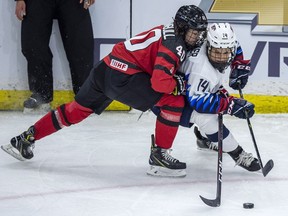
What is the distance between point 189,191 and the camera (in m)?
3.06

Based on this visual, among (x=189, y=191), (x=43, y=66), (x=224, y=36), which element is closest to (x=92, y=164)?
(x=189, y=191)

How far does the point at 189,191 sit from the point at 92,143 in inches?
40.0

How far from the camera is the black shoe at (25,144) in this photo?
345 cm

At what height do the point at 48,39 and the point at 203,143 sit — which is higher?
the point at 48,39

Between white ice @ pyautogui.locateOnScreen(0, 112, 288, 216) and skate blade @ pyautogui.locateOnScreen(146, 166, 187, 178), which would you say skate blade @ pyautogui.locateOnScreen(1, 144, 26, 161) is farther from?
skate blade @ pyautogui.locateOnScreen(146, 166, 187, 178)

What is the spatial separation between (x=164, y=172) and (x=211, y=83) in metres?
0.45

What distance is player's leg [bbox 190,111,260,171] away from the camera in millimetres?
3223

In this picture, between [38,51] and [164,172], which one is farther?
[38,51]

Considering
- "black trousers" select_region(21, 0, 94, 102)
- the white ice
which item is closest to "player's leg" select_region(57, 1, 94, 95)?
"black trousers" select_region(21, 0, 94, 102)

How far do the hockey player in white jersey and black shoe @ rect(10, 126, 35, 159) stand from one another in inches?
27.7

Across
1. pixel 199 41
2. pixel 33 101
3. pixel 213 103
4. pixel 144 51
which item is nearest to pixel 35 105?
pixel 33 101

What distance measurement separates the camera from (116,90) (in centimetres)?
326

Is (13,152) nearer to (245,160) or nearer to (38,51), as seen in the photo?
(245,160)

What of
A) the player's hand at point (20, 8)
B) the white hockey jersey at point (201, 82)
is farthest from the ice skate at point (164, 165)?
the player's hand at point (20, 8)
